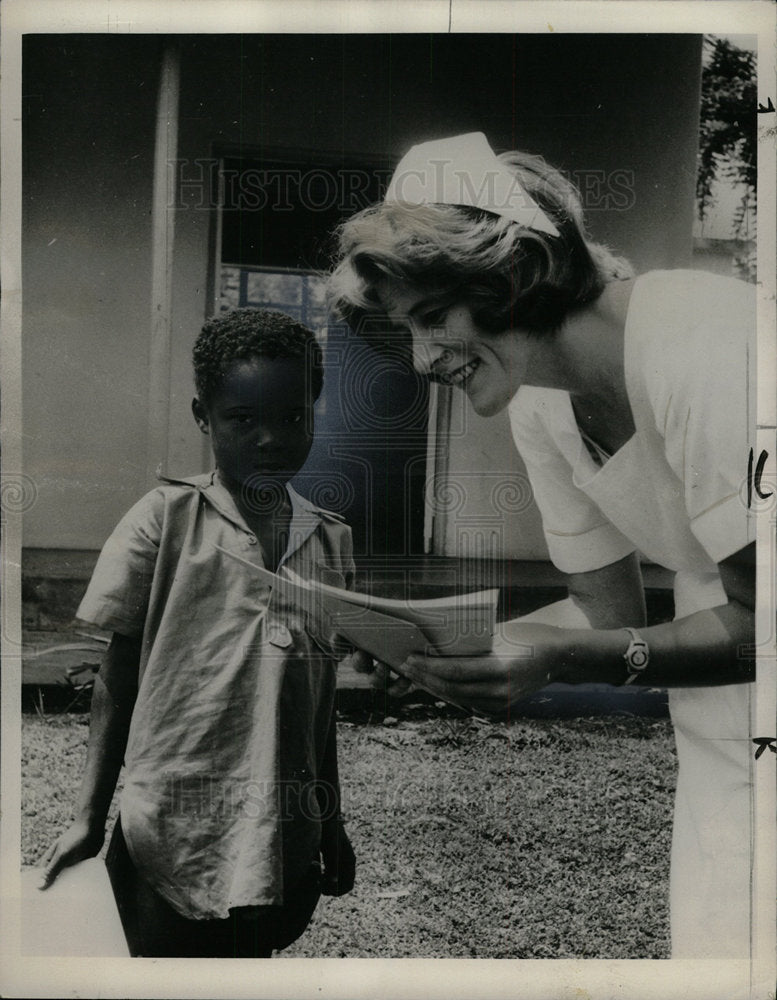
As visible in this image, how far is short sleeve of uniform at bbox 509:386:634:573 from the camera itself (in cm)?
296

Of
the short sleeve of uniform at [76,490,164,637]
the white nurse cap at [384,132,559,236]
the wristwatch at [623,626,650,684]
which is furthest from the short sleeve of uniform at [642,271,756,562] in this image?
the short sleeve of uniform at [76,490,164,637]

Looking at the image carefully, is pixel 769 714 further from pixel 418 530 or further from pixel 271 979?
pixel 271 979

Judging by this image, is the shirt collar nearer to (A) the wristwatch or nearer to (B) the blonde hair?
(B) the blonde hair

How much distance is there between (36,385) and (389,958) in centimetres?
211

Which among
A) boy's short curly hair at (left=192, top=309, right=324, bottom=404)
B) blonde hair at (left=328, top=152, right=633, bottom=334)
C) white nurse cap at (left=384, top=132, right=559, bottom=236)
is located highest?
white nurse cap at (left=384, top=132, right=559, bottom=236)

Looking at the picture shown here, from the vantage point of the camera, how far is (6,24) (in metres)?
3.03

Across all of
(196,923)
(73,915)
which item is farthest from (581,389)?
(73,915)

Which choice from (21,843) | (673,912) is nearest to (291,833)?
(21,843)

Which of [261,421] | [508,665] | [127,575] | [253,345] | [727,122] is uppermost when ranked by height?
[727,122]

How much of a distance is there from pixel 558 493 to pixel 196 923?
1.73 m

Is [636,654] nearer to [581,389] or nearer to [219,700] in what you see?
[581,389]

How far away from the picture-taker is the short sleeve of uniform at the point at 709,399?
9.58 ft

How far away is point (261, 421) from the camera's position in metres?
2.93

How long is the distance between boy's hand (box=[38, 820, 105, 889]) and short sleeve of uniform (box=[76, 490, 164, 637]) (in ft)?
2.03
